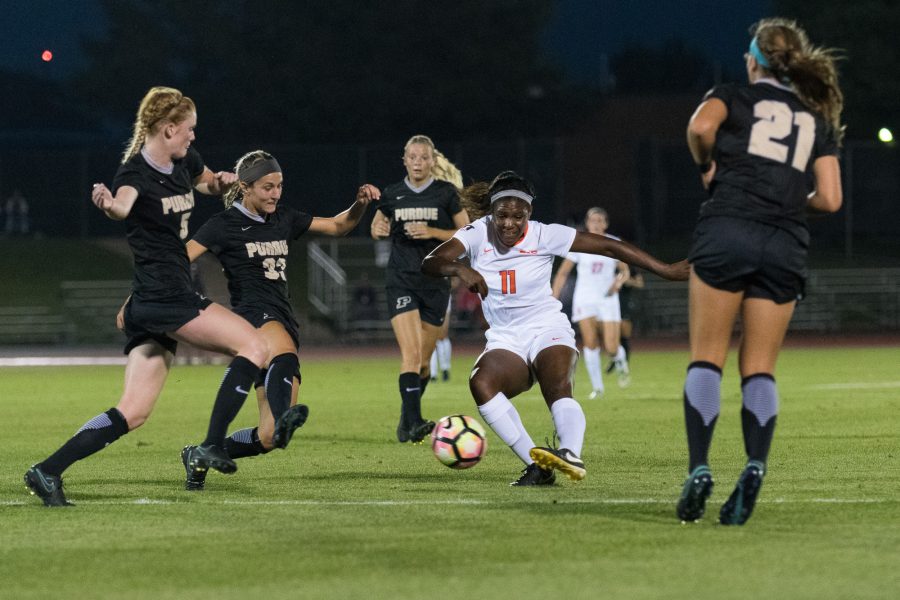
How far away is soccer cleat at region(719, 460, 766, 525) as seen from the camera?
23.0 ft

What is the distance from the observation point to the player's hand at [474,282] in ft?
28.1

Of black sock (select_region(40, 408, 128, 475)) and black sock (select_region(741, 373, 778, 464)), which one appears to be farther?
black sock (select_region(40, 408, 128, 475))

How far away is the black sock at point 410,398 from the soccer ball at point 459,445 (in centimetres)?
333

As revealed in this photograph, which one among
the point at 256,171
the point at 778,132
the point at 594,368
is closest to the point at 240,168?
the point at 256,171

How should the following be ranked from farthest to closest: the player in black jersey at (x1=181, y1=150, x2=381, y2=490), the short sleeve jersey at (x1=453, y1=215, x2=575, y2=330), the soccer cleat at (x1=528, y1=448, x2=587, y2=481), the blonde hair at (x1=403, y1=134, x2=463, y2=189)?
1. the blonde hair at (x1=403, y1=134, x2=463, y2=189)
2. the player in black jersey at (x1=181, y1=150, x2=381, y2=490)
3. the short sleeve jersey at (x1=453, y1=215, x2=575, y2=330)
4. the soccer cleat at (x1=528, y1=448, x2=587, y2=481)

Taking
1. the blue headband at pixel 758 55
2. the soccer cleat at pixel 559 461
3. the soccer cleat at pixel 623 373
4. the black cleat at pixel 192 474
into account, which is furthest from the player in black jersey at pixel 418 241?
the soccer cleat at pixel 623 373

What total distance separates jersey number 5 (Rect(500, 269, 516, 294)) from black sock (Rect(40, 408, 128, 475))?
2.42 m

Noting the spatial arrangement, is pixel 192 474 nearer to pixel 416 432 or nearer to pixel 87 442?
pixel 87 442

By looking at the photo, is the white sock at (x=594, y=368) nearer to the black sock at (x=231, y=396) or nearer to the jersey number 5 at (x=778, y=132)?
the black sock at (x=231, y=396)

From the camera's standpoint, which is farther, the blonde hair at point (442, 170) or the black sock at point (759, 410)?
the blonde hair at point (442, 170)

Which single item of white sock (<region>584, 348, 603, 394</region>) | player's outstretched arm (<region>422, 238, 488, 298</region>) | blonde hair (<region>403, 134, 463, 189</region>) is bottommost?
white sock (<region>584, 348, 603, 394</region>)

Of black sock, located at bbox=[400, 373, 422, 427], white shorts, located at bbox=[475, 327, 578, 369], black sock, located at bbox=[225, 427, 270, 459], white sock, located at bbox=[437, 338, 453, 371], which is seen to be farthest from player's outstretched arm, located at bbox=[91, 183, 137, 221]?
white sock, located at bbox=[437, 338, 453, 371]

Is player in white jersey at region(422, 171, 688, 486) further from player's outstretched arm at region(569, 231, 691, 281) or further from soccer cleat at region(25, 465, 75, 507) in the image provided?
soccer cleat at region(25, 465, 75, 507)

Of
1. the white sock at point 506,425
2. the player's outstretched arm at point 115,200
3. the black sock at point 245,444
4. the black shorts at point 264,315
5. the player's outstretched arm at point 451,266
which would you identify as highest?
the player's outstretched arm at point 115,200
